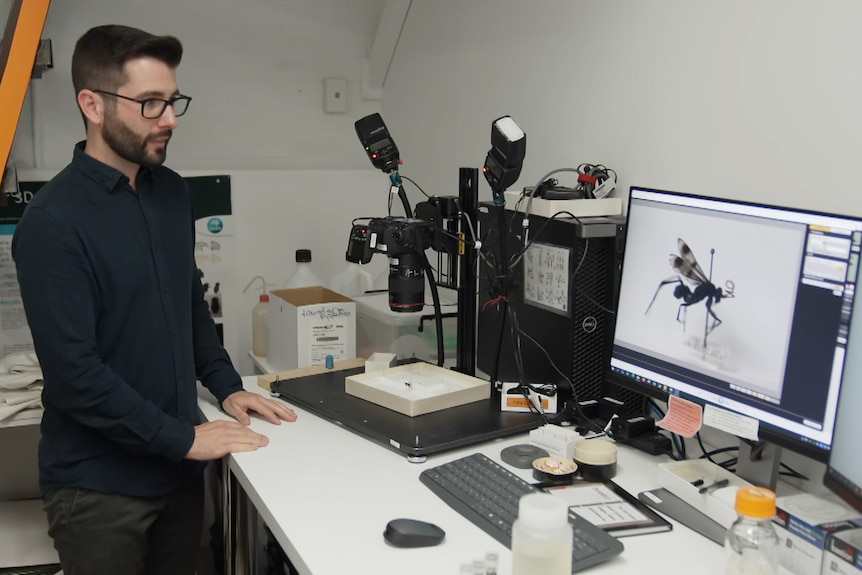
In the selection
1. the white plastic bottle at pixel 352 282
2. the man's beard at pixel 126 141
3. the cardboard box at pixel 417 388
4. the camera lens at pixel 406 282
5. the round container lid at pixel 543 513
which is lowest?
the cardboard box at pixel 417 388

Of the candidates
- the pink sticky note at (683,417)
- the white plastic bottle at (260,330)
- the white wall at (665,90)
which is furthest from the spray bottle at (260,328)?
the pink sticky note at (683,417)

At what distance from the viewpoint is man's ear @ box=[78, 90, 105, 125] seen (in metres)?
1.70

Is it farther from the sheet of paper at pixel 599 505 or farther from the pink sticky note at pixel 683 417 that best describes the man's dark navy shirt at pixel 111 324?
the pink sticky note at pixel 683 417

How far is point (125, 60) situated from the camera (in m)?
1.69

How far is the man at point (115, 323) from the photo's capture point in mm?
1594

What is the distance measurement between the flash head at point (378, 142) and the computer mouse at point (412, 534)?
3.20 ft

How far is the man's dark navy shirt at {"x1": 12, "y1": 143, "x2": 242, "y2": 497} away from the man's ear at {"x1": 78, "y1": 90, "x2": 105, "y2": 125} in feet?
0.26

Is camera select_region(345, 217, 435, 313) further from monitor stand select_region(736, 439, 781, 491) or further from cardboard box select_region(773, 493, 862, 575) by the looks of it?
cardboard box select_region(773, 493, 862, 575)

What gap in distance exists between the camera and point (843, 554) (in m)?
1.10

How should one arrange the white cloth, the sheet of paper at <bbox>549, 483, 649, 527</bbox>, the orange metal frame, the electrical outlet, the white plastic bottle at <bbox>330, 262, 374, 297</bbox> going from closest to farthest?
the sheet of paper at <bbox>549, 483, 649, 527</bbox>
the orange metal frame
the white cloth
the white plastic bottle at <bbox>330, 262, 374, 297</bbox>
the electrical outlet

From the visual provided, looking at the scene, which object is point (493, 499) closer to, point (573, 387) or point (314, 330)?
point (573, 387)

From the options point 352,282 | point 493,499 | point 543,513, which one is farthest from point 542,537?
point 352,282

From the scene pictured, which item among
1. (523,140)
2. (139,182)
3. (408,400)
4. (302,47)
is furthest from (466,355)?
(302,47)

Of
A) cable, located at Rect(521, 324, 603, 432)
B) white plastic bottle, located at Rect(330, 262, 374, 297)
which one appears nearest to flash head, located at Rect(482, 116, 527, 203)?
cable, located at Rect(521, 324, 603, 432)
